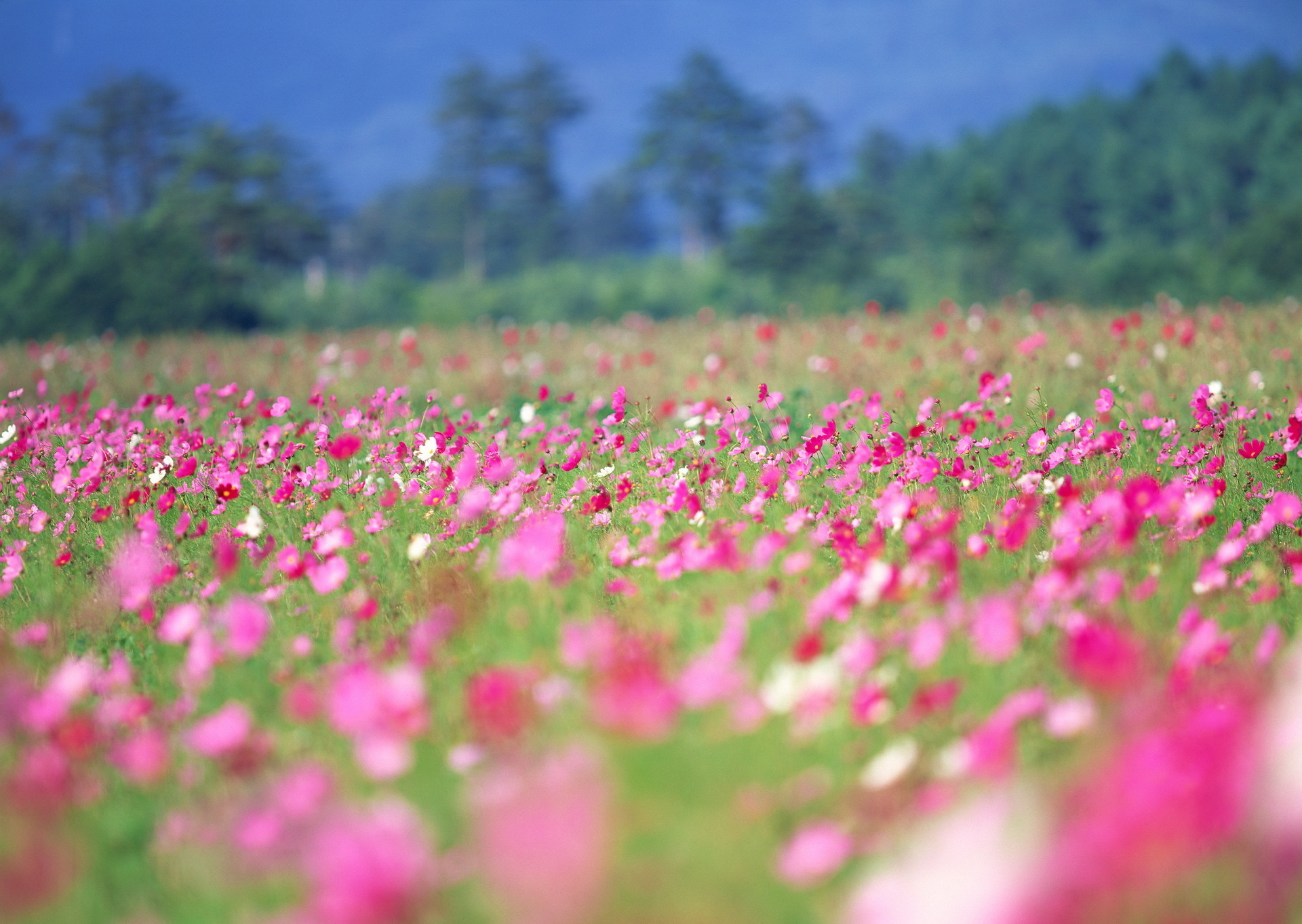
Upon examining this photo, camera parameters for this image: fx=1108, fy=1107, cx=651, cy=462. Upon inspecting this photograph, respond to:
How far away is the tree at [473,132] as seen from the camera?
44875 millimetres

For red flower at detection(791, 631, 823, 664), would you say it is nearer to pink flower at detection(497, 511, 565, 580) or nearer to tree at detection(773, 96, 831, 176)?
pink flower at detection(497, 511, 565, 580)

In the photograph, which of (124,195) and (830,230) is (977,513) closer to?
(830,230)

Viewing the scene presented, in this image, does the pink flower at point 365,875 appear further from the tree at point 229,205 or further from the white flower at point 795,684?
the tree at point 229,205

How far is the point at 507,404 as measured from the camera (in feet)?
24.2

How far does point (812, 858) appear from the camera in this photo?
161 centimetres

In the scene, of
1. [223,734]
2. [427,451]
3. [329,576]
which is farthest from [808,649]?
[427,451]

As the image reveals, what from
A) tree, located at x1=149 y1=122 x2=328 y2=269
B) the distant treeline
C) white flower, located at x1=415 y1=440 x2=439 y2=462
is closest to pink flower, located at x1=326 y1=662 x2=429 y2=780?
white flower, located at x1=415 y1=440 x2=439 y2=462

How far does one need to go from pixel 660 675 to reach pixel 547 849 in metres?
0.49

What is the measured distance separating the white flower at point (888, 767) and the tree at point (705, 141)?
136ft

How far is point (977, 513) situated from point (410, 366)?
6.78 metres

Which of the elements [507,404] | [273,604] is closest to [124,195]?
[507,404]

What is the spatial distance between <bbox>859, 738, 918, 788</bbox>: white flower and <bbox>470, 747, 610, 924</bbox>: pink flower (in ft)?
1.63

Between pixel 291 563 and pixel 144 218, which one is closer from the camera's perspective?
pixel 291 563

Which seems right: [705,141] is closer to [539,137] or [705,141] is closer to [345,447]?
[539,137]
